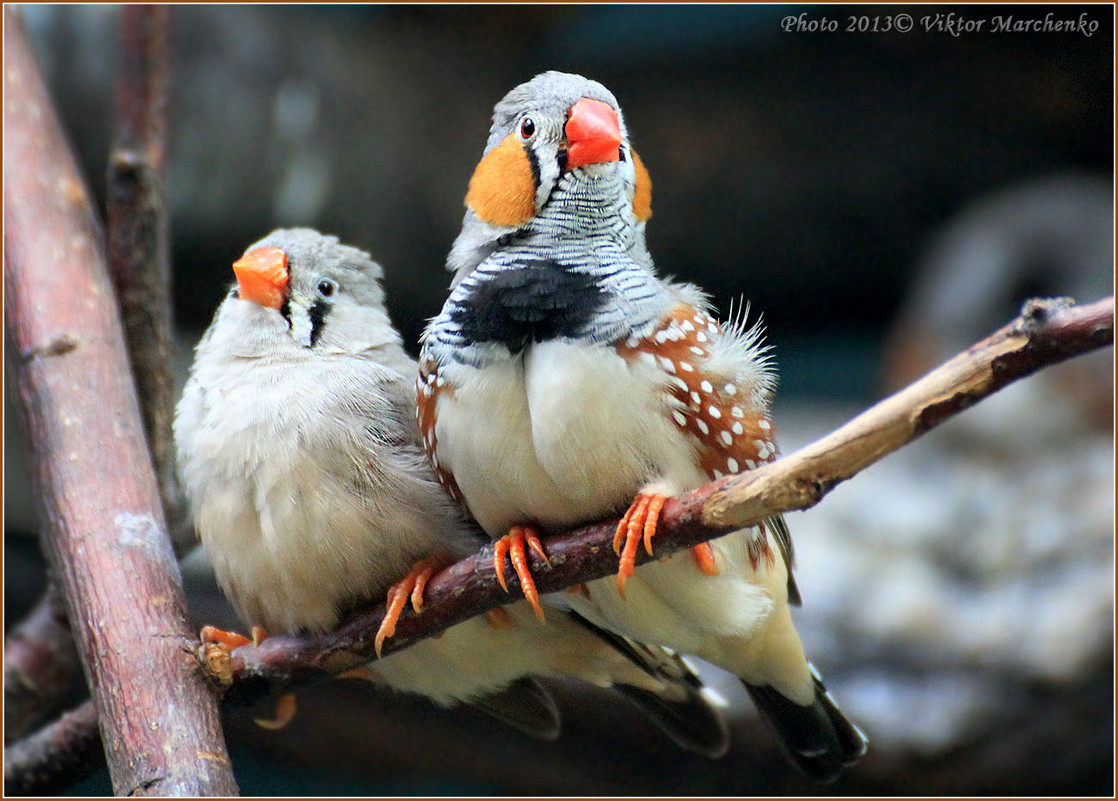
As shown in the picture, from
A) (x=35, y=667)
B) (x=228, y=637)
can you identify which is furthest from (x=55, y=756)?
(x=228, y=637)

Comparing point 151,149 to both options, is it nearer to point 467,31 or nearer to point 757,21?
point 467,31

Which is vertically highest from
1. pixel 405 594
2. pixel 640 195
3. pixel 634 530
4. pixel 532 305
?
pixel 640 195

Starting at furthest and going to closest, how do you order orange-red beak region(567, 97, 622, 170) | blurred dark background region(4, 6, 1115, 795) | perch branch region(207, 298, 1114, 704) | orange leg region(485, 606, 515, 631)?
blurred dark background region(4, 6, 1115, 795), orange leg region(485, 606, 515, 631), orange-red beak region(567, 97, 622, 170), perch branch region(207, 298, 1114, 704)

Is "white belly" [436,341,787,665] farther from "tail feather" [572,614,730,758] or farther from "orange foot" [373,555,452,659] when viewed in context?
"tail feather" [572,614,730,758]

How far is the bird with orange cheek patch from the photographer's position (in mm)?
1346

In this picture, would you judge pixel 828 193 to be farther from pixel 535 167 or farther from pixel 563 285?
pixel 563 285

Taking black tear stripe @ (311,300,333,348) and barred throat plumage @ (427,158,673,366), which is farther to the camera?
black tear stripe @ (311,300,333,348)

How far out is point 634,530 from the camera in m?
1.29

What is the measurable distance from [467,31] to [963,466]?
7.55 feet

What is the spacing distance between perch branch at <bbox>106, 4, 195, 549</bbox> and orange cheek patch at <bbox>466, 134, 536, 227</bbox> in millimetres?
884

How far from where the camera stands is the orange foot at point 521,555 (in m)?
1.35

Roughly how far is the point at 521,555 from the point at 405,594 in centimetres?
24

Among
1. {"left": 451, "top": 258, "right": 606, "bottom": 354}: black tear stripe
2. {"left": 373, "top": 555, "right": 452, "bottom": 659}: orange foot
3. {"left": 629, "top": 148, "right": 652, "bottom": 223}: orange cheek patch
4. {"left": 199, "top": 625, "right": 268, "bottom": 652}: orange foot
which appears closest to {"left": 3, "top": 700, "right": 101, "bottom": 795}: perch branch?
{"left": 199, "top": 625, "right": 268, "bottom": 652}: orange foot

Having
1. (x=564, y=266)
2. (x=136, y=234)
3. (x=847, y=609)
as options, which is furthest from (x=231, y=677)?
(x=847, y=609)
